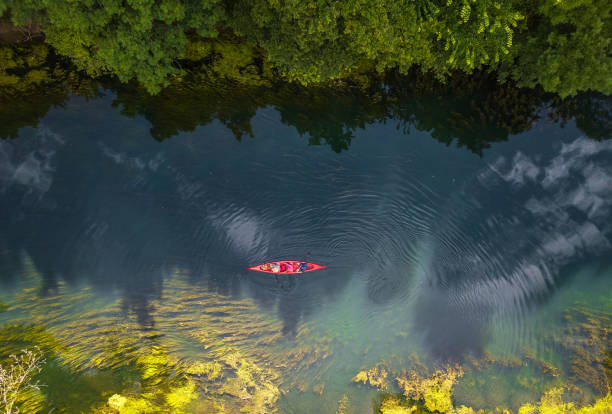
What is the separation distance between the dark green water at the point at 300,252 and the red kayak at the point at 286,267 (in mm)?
438

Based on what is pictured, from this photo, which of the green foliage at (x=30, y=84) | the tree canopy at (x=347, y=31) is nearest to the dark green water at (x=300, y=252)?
the green foliage at (x=30, y=84)

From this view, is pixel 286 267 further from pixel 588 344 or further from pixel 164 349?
pixel 588 344

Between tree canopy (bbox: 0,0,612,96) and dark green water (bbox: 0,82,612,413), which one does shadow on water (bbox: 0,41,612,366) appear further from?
tree canopy (bbox: 0,0,612,96)

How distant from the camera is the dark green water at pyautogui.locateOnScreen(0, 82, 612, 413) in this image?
1786 centimetres

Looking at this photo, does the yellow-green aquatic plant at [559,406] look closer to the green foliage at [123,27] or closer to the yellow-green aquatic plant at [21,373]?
the green foliage at [123,27]

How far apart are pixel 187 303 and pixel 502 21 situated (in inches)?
778

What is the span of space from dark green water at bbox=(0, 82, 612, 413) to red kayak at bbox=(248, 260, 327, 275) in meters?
0.44

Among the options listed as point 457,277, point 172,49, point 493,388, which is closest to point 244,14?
point 172,49

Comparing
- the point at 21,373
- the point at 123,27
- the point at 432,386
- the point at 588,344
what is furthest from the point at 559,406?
the point at 123,27

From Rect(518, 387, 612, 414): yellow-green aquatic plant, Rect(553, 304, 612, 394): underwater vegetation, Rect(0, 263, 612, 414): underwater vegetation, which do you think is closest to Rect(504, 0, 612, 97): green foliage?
Rect(553, 304, 612, 394): underwater vegetation

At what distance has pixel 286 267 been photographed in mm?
18719

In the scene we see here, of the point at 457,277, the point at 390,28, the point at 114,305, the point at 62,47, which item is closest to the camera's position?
the point at 390,28

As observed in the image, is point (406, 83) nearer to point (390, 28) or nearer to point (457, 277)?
point (390, 28)

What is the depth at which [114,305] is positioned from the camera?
17.9 meters
